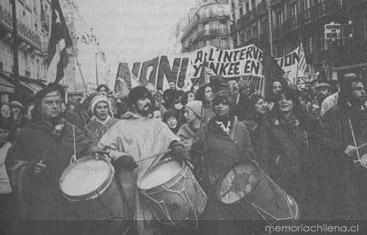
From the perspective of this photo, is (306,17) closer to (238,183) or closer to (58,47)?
(238,183)

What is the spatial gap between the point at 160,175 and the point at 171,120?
1.49ft

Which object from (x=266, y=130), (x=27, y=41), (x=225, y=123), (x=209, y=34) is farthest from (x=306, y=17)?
(x=27, y=41)

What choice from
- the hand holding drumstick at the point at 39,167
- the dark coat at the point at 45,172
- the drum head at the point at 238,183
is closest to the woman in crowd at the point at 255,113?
the drum head at the point at 238,183

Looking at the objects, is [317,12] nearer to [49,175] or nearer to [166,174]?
[166,174]

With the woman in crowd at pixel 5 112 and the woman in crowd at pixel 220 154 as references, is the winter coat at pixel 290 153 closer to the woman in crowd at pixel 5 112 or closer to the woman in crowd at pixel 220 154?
the woman in crowd at pixel 220 154

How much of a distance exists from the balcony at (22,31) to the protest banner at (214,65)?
920 mm

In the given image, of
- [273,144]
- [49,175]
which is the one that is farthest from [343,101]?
[49,175]

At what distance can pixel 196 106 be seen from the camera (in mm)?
3574

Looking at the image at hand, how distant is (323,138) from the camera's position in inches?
140

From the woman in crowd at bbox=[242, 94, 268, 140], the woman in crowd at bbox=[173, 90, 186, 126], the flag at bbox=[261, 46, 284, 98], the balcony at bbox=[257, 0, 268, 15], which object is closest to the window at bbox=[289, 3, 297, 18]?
the balcony at bbox=[257, 0, 268, 15]

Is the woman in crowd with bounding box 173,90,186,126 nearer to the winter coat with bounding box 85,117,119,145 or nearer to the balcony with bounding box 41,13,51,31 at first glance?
the winter coat with bounding box 85,117,119,145

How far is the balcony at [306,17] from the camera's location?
355 cm

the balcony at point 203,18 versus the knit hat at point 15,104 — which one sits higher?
the balcony at point 203,18

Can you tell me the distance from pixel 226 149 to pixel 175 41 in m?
0.93
